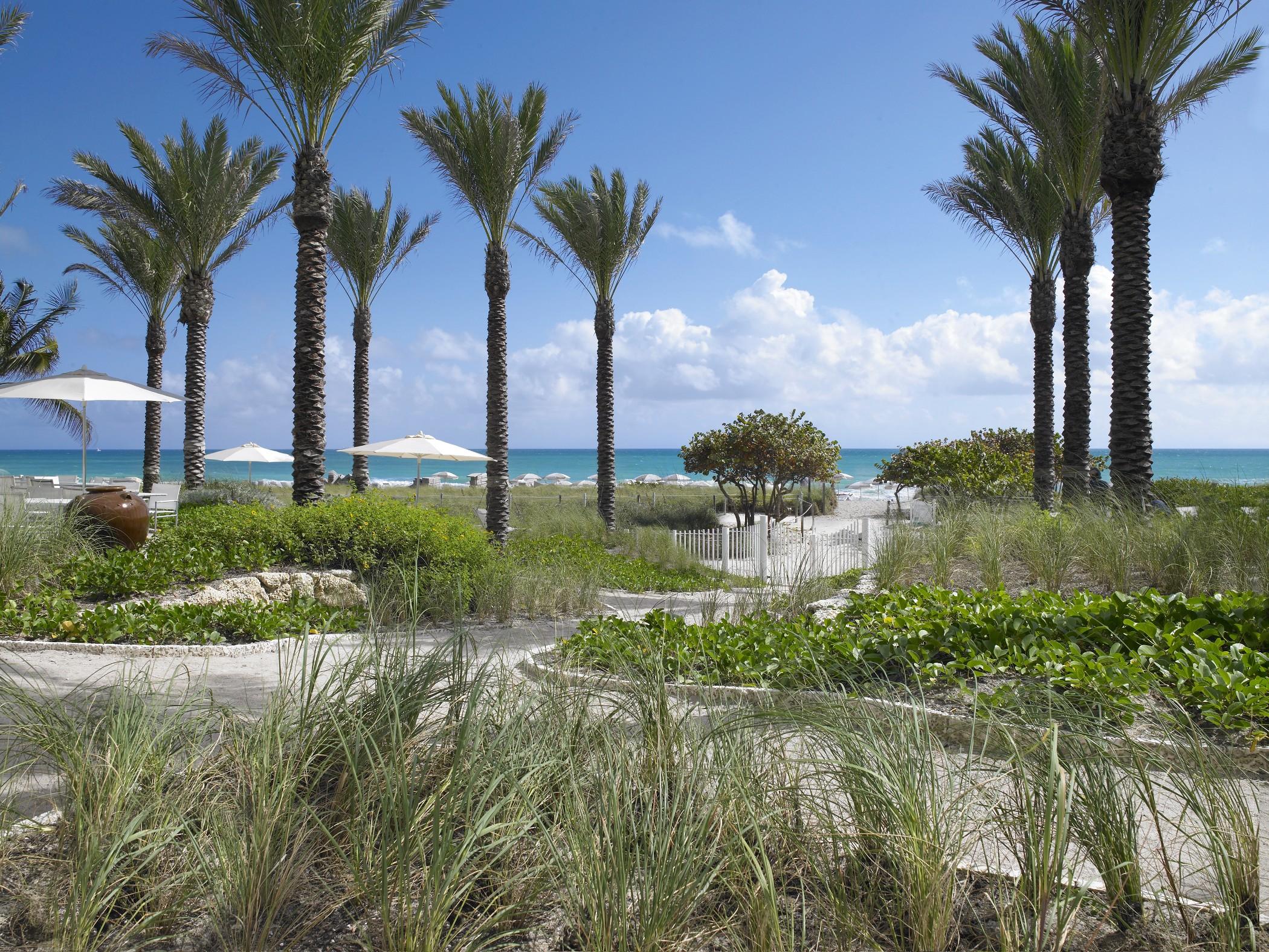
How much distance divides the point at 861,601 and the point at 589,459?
3891 inches

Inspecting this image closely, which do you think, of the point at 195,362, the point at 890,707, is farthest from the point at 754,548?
the point at 195,362

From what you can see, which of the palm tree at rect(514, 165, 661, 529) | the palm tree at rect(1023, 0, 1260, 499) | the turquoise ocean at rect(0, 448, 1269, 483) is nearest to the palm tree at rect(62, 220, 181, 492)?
the palm tree at rect(514, 165, 661, 529)

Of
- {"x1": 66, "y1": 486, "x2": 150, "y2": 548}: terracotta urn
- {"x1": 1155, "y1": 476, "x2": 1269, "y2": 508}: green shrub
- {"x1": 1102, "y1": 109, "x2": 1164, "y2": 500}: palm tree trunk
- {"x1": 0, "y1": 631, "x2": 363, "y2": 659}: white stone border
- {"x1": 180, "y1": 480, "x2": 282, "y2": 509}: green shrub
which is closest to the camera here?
{"x1": 0, "y1": 631, "x2": 363, "y2": 659}: white stone border

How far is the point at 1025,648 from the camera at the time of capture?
15.5 feet

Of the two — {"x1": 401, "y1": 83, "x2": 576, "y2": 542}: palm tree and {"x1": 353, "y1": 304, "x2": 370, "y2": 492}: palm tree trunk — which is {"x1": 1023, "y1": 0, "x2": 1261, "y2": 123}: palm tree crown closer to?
{"x1": 401, "y1": 83, "x2": 576, "y2": 542}: palm tree

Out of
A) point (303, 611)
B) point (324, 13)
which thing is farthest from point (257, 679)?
point (324, 13)

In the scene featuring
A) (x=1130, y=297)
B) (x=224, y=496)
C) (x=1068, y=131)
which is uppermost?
(x=1068, y=131)

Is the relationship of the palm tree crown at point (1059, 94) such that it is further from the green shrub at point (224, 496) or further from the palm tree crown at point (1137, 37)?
the green shrub at point (224, 496)

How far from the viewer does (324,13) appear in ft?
38.5

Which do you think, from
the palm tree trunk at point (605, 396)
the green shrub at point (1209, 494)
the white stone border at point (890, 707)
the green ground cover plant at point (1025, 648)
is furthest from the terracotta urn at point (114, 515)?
the green shrub at point (1209, 494)

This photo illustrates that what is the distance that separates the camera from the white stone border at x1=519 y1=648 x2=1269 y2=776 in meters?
2.63

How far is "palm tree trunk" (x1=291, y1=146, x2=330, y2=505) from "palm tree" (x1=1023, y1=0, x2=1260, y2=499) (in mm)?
11356

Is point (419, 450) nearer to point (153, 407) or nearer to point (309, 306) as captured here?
point (309, 306)

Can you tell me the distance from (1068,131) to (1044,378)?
4.97 meters
